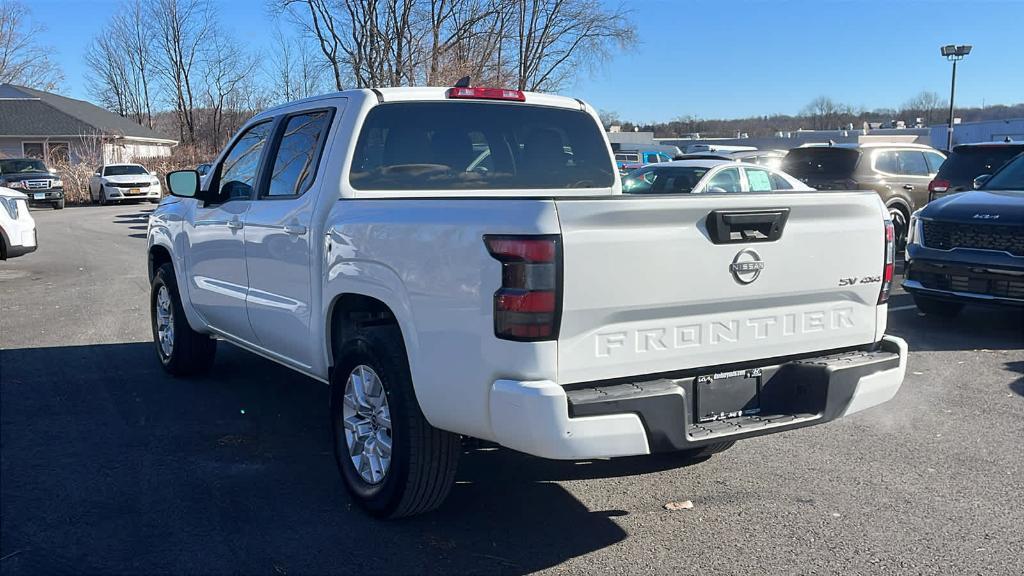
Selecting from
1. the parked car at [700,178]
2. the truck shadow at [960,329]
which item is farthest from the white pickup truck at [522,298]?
the parked car at [700,178]

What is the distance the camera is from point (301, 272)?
478cm

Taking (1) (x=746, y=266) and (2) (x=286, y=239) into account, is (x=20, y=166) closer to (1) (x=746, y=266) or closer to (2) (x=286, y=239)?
(2) (x=286, y=239)

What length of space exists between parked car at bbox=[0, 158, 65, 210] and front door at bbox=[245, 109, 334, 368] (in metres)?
28.9

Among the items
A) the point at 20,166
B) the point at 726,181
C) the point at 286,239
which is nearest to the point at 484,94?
the point at 286,239

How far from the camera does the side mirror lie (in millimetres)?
6004

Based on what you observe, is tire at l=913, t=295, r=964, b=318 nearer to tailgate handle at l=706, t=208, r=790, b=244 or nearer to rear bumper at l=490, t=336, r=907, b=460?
rear bumper at l=490, t=336, r=907, b=460

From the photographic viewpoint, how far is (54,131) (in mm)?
44031

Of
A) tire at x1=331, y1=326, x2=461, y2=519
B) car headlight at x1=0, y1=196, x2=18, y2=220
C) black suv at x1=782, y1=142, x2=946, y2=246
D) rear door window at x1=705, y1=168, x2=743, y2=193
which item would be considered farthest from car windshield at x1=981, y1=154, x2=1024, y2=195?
car headlight at x1=0, y1=196, x2=18, y2=220

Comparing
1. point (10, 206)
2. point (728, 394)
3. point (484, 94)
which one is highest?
point (484, 94)

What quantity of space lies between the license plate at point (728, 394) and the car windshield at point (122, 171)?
33674mm

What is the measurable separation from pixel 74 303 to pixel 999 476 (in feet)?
31.5

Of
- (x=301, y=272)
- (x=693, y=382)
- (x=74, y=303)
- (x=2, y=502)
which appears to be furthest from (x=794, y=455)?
(x=74, y=303)

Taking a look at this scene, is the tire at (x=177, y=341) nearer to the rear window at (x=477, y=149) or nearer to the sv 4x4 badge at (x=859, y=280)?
the rear window at (x=477, y=149)

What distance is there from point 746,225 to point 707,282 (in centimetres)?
30
